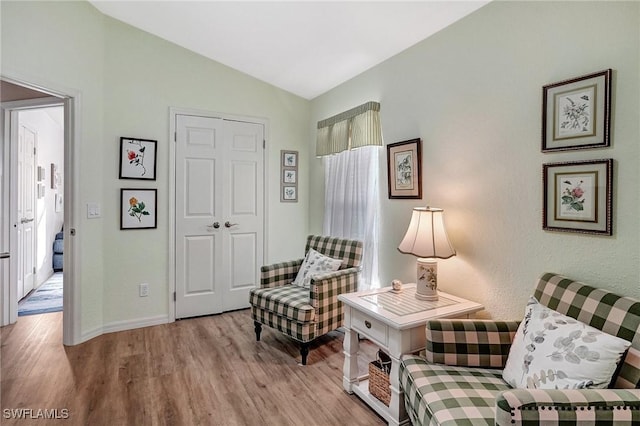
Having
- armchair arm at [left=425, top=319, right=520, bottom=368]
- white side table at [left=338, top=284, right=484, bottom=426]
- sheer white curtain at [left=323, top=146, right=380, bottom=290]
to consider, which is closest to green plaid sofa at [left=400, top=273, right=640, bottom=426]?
armchair arm at [left=425, top=319, right=520, bottom=368]

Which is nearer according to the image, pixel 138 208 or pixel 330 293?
pixel 330 293

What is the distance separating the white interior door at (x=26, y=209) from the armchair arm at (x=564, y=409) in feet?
15.3

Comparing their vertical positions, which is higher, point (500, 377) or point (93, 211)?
point (93, 211)

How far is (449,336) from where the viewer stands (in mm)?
1627

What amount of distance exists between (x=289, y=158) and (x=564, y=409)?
3.44m

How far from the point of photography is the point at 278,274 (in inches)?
124

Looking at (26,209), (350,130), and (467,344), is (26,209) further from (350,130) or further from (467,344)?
(467,344)

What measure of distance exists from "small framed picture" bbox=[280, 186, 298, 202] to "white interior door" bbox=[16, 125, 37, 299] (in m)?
2.83

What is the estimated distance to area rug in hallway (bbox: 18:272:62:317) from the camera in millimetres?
3652

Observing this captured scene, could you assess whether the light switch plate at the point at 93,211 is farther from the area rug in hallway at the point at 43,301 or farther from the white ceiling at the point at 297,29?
the white ceiling at the point at 297,29

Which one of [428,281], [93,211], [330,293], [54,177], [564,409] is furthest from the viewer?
[54,177]

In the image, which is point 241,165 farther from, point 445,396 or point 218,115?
point 445,396

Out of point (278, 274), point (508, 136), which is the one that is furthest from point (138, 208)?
point (508, 136)

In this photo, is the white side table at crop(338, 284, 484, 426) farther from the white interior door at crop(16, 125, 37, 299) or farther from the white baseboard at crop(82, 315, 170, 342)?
the white interior door at crop(16, 125, 37, 299)
